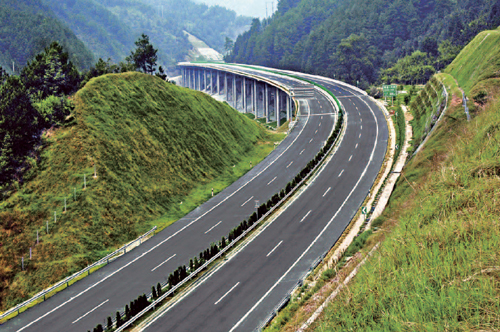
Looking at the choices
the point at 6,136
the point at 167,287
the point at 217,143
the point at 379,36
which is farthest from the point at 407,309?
the point at 379,36

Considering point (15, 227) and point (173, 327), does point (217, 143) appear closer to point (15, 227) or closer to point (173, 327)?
point (15, 227)

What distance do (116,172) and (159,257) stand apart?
16.0 meters

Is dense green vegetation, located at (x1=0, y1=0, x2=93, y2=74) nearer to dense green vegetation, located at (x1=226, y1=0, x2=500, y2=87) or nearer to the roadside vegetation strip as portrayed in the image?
dense green vegetation, located at (x1=226, y1=0, x2=500, y2=87)

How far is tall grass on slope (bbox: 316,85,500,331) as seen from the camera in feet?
45.6

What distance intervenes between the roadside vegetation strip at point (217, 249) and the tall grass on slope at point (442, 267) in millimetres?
20157

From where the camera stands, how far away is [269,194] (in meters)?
58.7

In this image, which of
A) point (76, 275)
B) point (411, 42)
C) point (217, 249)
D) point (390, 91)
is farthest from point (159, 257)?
point (411, 42)

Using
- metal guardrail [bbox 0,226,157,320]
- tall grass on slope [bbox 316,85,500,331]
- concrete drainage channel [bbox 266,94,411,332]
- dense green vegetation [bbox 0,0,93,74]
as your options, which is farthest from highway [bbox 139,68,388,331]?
dense green vegetation [bbox 0,0,93,74]

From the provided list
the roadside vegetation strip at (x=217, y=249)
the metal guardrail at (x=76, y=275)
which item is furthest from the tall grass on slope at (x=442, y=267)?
the metal guardrail at (x=76, y=275)

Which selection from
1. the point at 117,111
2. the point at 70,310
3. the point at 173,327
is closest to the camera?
the point at 173,327

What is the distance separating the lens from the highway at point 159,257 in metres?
35.0

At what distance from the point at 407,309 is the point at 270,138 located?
76.0 metres

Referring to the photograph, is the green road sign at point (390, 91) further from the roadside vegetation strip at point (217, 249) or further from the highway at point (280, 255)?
the roadside vegetation strip at point (217, 249)

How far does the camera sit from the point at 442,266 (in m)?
15.8
